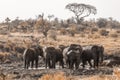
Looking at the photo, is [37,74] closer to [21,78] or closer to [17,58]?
[21,78]

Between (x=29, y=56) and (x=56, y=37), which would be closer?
(x=29, y=56)

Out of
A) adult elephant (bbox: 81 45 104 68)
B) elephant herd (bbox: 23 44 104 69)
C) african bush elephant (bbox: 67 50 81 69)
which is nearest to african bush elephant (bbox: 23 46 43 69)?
elephant herd (bbox: 23 44 104 69)

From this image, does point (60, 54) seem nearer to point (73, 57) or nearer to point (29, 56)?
point (29, 56)

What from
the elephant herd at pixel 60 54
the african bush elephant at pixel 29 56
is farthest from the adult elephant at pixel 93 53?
the african bush elephant at pixel 29 56

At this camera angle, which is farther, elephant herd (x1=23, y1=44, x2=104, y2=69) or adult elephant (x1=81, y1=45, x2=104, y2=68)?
adult elephant (x1=81, y1=45, x2=104, y2=68)

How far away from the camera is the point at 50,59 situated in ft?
100

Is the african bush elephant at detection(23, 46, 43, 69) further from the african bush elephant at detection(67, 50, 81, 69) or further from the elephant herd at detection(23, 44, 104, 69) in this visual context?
the african bush elephant at detection(67, 50, 81, 69)

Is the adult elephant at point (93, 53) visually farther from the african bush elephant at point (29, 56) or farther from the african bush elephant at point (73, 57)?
the african bush elephant at point (29, 56)

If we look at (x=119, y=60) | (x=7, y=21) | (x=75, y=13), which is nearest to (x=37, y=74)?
(x=119, y=60)

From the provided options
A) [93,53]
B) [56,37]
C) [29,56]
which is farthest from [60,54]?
[56,37]

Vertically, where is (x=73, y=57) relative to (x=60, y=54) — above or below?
above

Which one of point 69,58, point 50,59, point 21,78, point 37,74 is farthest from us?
point 50,59

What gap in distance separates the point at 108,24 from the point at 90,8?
5.31 meters

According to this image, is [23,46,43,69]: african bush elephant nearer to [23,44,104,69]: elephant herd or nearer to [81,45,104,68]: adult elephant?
[23,44,104,69]: elephant herd
